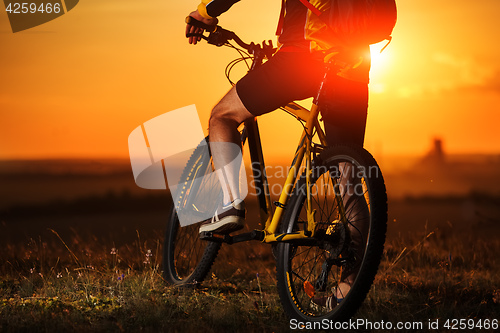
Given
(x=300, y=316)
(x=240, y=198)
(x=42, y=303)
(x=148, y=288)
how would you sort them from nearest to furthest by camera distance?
(x=300, y=316)
(x=240, y=198)
(x=42, y=303)
(x=148, y=288)

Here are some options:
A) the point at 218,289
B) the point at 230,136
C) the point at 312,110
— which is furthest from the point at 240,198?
the point at 218,289

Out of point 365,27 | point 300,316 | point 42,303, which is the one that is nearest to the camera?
point 365,27

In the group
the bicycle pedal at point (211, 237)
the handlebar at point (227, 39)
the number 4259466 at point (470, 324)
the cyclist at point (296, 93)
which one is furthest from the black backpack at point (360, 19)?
the number 4259466 at point (470, 324)

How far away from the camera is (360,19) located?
409 cm

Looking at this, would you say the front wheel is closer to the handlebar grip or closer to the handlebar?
the handlebar

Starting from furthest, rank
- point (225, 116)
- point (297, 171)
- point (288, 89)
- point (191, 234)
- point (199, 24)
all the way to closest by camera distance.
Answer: point (191, 234)
point (199, 24)
point (225, 116)
point (297, 171)
point (288, 89)

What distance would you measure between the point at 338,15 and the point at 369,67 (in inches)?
22.2

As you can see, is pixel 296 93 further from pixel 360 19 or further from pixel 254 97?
pixel 360 19

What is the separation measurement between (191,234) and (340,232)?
2.07 metres

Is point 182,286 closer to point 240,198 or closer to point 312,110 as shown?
point 240,198

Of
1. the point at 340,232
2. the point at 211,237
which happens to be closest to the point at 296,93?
the point at 340,232

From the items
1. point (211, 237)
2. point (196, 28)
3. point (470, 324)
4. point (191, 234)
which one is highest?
point (196, 28)

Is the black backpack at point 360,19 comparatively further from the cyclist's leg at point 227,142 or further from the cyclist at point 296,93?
the cyclist's leg at point 227,142

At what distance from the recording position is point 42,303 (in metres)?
5.08
